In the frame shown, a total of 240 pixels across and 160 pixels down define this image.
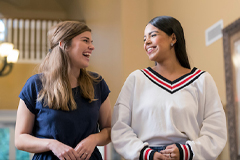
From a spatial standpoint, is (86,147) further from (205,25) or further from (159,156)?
(205,25)

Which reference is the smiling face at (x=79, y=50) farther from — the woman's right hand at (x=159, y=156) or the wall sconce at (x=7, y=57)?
the wall sconce at (x=7, y=57)

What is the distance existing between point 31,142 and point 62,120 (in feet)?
0.60

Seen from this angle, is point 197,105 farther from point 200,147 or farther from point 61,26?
point 61,26

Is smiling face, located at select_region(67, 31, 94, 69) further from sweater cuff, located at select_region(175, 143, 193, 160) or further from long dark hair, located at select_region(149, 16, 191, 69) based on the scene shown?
sweater cuff, located at select_region(175, 143, 193, 160)

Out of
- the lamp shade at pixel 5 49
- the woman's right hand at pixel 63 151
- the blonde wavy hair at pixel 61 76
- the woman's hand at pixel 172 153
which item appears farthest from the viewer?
the lamp shade at pixel 5 49

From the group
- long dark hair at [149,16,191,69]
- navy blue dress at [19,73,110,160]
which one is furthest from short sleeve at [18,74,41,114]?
long dark hair at [149,16,191,69]

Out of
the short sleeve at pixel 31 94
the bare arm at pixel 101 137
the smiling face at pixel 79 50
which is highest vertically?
the smiling face at pixel 79 50

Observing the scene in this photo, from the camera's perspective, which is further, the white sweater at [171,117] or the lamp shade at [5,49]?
the lamp shade at [5,49]

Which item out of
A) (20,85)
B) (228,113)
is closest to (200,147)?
(228,113)

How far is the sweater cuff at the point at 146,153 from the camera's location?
60.0 inches

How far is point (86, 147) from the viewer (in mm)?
1675

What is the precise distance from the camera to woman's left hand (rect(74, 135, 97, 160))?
166 cm

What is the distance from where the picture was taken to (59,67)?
1.83 meters

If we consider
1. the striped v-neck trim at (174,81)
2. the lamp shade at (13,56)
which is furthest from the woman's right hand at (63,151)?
the lamp shade at (13,56)
